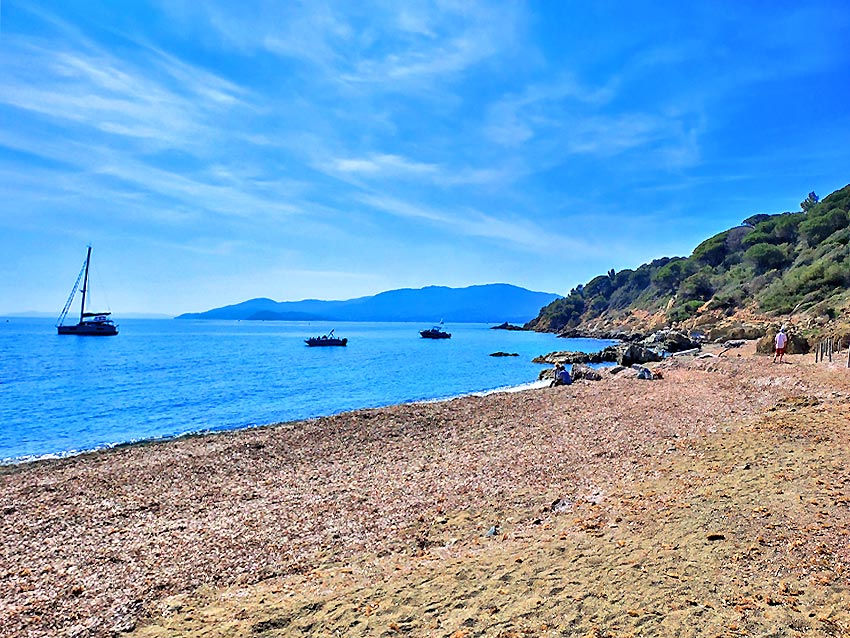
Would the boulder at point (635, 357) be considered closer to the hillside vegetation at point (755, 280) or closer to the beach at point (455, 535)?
the hillside vegetation at point (755, 280)

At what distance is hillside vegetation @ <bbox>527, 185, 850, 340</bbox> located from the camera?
5112cm

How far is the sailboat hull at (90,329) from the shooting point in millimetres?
89812

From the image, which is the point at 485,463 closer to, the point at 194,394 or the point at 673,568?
the point at 673,568

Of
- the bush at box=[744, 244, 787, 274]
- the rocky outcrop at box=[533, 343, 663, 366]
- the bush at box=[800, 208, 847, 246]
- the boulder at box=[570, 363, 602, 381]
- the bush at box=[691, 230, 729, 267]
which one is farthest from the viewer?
the bush at box=[691, 230, 729, 267]

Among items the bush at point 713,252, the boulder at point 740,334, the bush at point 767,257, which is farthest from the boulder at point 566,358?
the bush at point 713,252

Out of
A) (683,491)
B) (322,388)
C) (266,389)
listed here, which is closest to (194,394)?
(266,389)

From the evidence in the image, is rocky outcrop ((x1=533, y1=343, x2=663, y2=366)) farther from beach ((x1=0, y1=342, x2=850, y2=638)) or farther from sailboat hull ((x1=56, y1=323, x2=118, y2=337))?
sailboat hull ((x1=56, y1=323, x2=118, y2=337))

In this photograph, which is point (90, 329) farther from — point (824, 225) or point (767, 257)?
point (824, 225)

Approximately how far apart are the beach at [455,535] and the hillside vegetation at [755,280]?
33.0 meters

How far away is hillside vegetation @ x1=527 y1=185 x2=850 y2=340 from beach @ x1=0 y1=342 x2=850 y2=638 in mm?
33018

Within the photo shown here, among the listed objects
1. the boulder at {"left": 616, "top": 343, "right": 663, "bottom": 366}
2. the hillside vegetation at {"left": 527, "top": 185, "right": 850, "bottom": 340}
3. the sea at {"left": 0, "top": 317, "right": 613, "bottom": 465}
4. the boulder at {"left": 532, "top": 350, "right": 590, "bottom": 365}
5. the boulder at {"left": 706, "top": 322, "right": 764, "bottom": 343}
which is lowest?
the sea at {"left": 0, "top": 317, "right": 613, "bottom": 465}

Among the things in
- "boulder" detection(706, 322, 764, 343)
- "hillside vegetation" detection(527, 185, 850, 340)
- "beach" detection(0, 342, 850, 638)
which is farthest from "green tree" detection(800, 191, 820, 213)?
"beach" detection(0, 342, 850, 638)

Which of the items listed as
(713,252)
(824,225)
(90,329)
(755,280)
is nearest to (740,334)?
(755,280)

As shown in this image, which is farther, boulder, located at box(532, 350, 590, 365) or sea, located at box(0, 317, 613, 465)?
boulder, located at box(532, 350, 590, 365)
